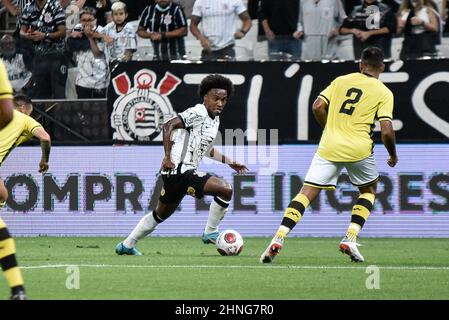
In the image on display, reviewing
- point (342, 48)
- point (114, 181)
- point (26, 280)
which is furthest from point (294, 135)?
point (26, 280)

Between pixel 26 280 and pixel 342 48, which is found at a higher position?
pixel 342 48

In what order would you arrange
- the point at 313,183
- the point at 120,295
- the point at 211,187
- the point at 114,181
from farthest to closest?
1. the point at 114,181
2. the point at 211,187
3. the point at 313,183
4. the point at 120,295

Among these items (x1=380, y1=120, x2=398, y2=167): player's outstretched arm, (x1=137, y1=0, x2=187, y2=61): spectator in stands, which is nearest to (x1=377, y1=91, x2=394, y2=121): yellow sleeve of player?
(x1=380, y1=120, x2=398, y2=167): player's outstretched arm

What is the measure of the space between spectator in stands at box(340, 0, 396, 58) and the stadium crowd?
15 millimetres

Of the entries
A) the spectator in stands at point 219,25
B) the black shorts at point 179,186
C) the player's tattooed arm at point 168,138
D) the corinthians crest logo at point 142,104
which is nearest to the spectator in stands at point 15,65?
the corinthians crest logo at point 142,104

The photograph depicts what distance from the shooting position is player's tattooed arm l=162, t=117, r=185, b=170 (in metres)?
13.0

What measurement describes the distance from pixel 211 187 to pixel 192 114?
88cm

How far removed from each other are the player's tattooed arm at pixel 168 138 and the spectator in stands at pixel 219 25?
502 centimetres

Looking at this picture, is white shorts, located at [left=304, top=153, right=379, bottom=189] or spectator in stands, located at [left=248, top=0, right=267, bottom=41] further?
spectator in stands, located at [left=248, top=0, right=267, bottom=41]

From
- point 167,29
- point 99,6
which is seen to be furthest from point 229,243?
point 99,6

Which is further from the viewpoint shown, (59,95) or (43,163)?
(59,95)

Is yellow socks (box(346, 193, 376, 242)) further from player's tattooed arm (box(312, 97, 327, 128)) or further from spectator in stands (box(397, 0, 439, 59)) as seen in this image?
spectator in stands (box(397, 0, 439, 59))

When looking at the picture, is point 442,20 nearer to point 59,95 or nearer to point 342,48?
point 342,48

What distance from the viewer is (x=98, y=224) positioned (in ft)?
58.7
